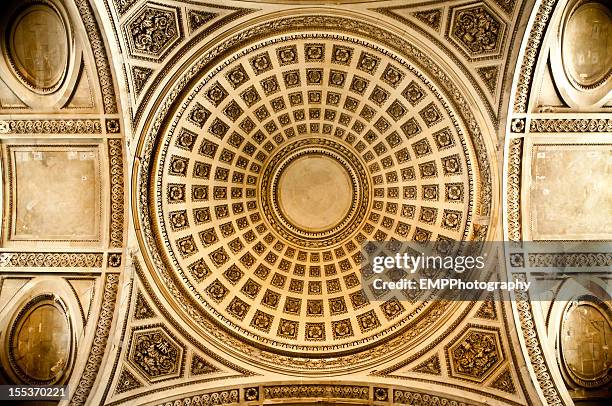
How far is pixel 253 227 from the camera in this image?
1750cm

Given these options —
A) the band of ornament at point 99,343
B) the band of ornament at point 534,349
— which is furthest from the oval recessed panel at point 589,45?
the band of ornament at point 99,343

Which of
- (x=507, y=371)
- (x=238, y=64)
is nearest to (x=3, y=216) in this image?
(x=238, y=64)

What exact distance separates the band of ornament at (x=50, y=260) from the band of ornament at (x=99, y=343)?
0.64 m

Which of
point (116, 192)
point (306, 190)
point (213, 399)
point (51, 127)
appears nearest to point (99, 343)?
point (213, 399)

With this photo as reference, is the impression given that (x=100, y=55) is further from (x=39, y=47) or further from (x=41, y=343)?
(x=41, y=343)

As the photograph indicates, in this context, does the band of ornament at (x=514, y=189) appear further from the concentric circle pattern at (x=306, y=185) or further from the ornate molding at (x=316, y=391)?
the ornate molding at (x=316, y=391)

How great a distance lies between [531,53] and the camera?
1443 cm

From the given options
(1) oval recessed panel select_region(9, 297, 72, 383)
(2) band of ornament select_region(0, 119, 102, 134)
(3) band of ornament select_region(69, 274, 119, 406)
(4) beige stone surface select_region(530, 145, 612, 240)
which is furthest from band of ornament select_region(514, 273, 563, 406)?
(1) oval recessed panel select_region(9, 297, 72, 383)

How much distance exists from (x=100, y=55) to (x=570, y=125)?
12.3 meters

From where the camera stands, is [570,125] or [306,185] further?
[306,185]

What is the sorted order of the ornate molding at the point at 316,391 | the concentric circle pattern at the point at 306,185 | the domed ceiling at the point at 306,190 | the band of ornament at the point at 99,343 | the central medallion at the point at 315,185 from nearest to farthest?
the band of ornament at the point at 99,343
the domed ceiling at the point at 306,190
the concentric circle pattern at the point at 306,185
the ornate molding at the point at 316,391
the central medallion at the point at 315,185

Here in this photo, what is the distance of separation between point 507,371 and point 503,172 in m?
5.44

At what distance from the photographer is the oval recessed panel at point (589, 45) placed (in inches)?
567

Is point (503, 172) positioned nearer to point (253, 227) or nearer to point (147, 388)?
point (253, 227)
